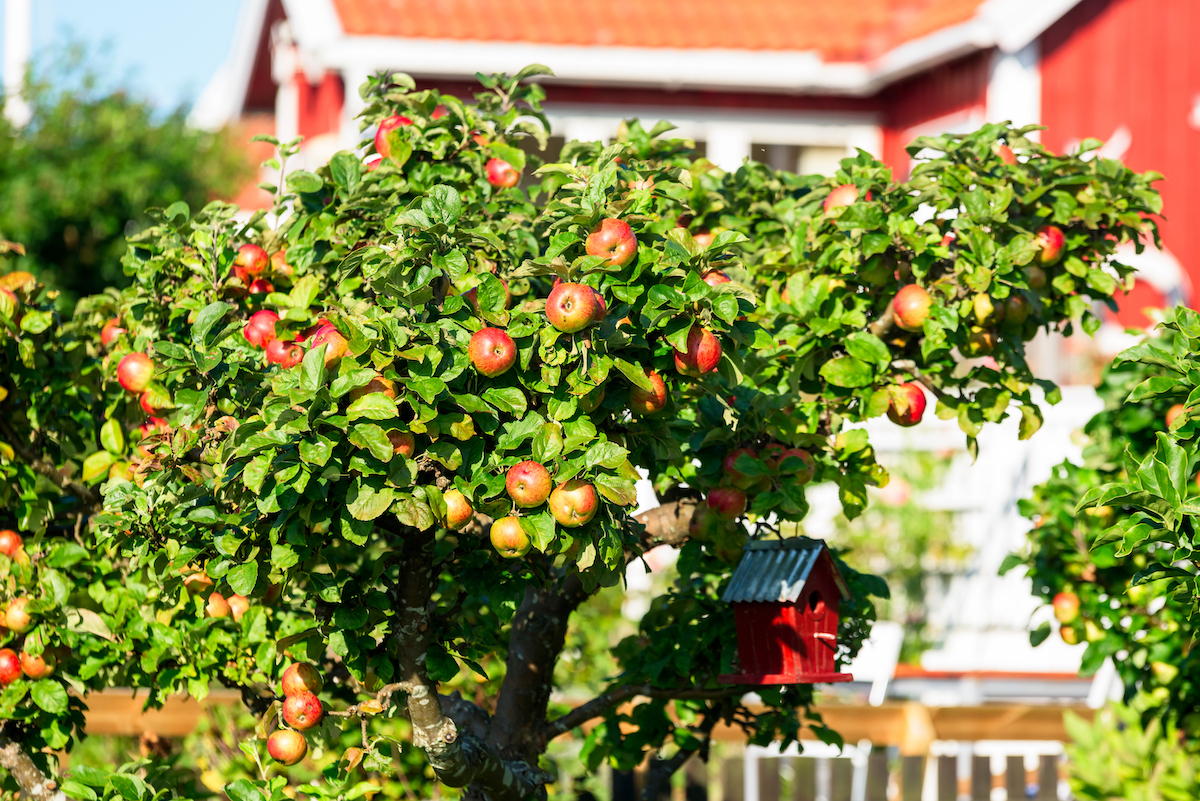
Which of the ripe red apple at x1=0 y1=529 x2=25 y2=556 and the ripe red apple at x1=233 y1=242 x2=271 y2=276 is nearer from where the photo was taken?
the ripe red apple at x1=233 y1=242 x2=271 y2=276

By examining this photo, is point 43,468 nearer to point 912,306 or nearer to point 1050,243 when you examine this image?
point 912,306

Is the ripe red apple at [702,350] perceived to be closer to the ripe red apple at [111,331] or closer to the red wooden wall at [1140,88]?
the ripe red apple at [111,331]

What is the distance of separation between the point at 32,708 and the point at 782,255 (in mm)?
2076

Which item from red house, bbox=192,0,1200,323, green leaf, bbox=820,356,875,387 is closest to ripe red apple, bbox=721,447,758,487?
green leaf, bbox=820,356,875,387

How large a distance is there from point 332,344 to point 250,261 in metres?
0.73

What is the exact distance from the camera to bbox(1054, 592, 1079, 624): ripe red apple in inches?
152

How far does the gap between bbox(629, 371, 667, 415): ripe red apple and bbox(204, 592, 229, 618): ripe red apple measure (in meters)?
1.20

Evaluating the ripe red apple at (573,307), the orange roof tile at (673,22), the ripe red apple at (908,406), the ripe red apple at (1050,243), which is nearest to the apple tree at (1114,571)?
the ripe red apple at (1050,243)

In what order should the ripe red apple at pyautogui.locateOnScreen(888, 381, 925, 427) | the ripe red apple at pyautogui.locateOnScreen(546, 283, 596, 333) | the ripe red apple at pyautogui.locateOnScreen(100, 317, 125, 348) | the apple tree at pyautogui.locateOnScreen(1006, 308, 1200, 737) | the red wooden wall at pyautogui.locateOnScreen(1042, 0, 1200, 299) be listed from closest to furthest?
the ripe red apple at pyautogui.locateOnScreen(546, 283, 596, 333), the ripe red apple at pyautogui.locateOnScreen(888, 381, 925, 427), the ripe red apple at pyautogui.locateOnScreen(100, 317, 125, 348), the apple tree at pyautogui.locateOnScreen(1006, 308, 1200, 737), the red wooden wall at pyautogui.locateOnScreen(1042, 0, 1200, 299)

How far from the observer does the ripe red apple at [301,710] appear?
2.55 m

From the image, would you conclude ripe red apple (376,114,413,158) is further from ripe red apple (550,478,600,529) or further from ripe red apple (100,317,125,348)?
ripe red apple (550,478,600,529)

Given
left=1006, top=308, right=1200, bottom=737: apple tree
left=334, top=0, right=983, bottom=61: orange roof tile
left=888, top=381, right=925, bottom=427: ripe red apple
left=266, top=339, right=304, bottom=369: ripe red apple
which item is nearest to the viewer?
left=266, top=339, right=304, bottom=369: ripe red apple

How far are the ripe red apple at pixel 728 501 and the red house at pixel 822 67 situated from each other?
6991 millimetres

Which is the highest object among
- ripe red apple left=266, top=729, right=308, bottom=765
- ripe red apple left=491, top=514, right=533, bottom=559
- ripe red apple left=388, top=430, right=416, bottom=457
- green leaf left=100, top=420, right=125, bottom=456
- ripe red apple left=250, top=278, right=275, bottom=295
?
ripe red apple left=250, top=278, right=275, bottom=295
